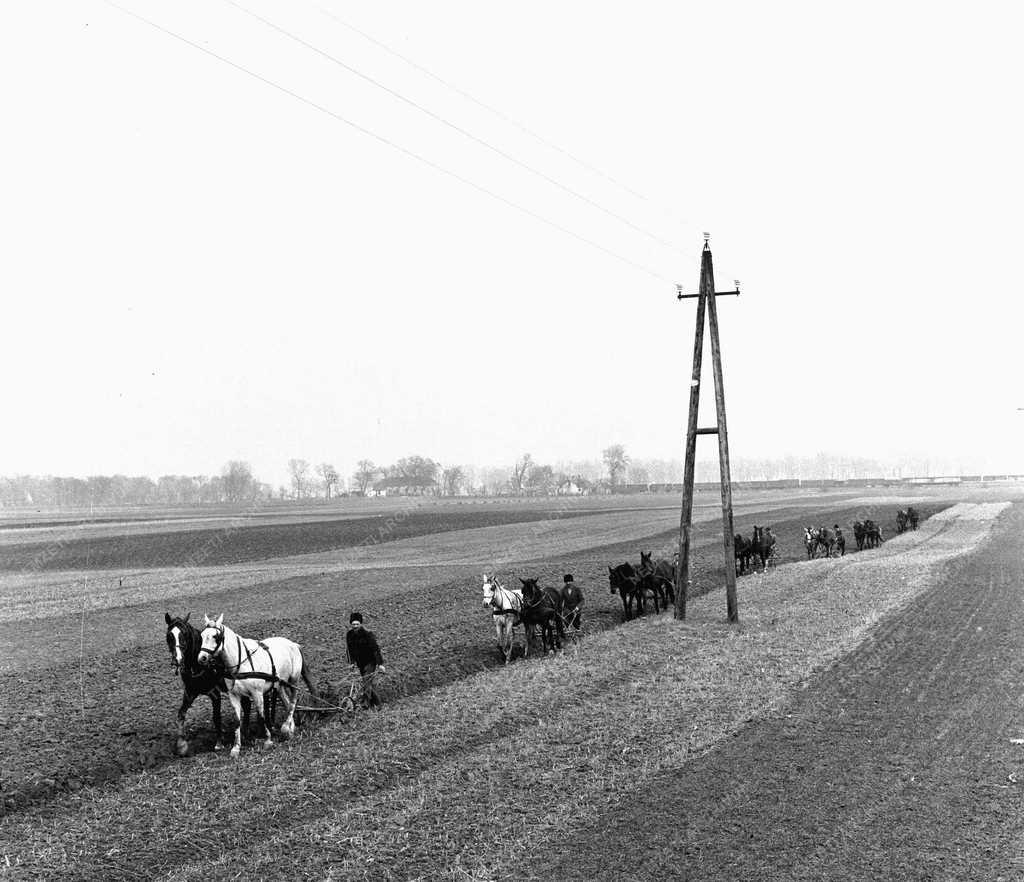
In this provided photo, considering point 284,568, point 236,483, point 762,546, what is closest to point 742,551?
point 762,546

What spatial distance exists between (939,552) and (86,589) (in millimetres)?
37175

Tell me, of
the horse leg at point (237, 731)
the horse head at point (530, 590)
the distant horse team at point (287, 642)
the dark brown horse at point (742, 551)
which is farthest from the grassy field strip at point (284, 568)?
the horse leg at point (237, 731)

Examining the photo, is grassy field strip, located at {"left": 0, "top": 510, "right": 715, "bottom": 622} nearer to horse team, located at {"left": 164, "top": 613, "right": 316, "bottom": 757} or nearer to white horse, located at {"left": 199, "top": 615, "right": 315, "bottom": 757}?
horse team, located at {"left": 164, "top": 613, "right": 316, "bottom": 757}

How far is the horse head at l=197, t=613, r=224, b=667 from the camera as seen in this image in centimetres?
1164

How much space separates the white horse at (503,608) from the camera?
1881 cm

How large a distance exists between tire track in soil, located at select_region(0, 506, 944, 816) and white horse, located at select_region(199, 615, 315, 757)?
1138mm

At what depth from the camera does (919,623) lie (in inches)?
829

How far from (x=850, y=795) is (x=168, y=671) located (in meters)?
13.9

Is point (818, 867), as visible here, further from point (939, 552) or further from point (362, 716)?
point (939, 552)

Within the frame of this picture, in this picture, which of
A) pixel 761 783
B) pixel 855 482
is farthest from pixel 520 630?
pixel 855 482

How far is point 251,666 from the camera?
12.4 meters

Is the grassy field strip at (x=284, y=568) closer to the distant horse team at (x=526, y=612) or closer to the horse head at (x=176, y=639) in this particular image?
the distant horse team at (x=526, y=612)

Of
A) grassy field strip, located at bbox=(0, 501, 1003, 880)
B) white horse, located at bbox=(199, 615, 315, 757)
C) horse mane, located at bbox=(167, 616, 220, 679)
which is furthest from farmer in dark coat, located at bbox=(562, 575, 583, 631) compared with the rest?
horse mane, located at bbox=(167, 616, 220, 679)

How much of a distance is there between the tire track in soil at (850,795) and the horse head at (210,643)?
5673mm
